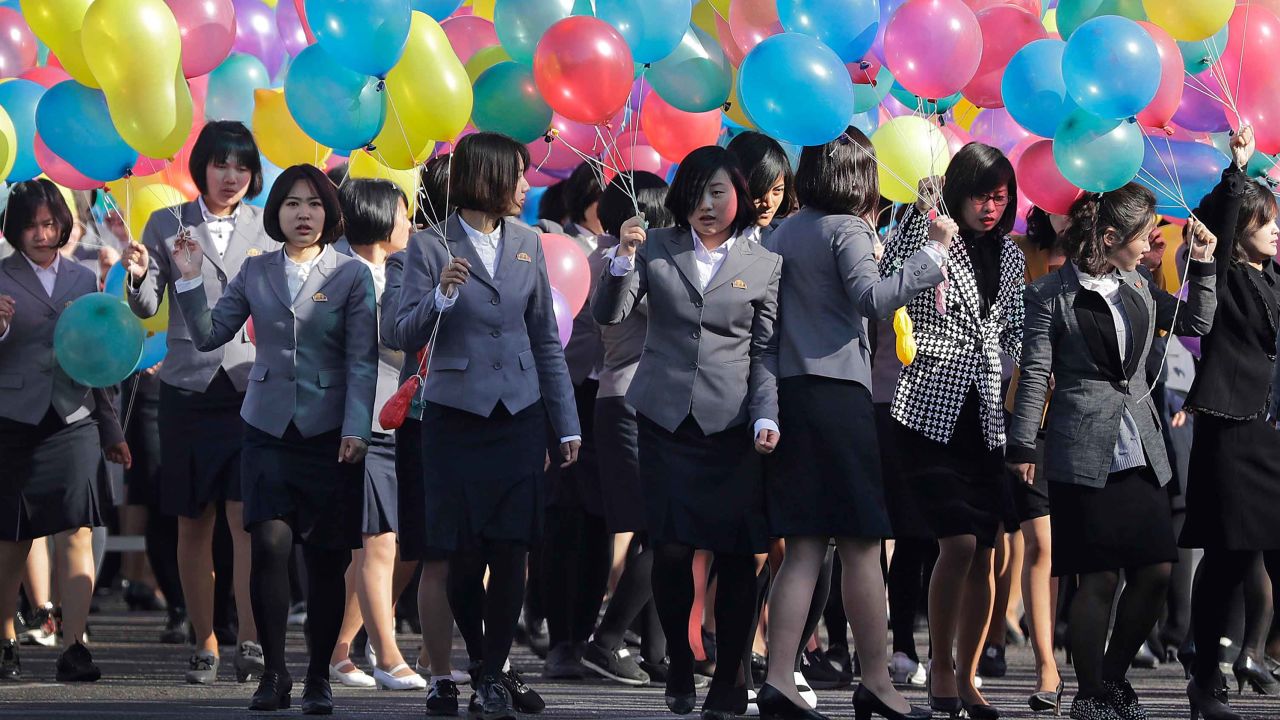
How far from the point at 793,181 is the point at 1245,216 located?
64.4 inches

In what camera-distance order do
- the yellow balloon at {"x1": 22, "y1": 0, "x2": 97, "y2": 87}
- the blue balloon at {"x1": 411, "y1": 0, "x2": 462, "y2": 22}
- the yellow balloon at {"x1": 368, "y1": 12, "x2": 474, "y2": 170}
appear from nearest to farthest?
the yellow balloon at {"x1": 368, "y1": 12, "x2": 474, "y2": 170} → the yellow balloon at {"x1": 22, "y1": 0, "x2": 97, "y2": 87} → the blue balloon at {"x1": 411, "y1": 0, "x2": 462, "y2": 22}

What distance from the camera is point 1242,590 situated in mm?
7941

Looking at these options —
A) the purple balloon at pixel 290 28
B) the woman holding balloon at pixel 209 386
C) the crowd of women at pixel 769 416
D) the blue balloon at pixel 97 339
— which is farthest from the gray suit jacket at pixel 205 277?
the purple balloon at pixel 290 28

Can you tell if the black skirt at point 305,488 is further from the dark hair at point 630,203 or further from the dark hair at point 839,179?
the dark hair at point 839,179

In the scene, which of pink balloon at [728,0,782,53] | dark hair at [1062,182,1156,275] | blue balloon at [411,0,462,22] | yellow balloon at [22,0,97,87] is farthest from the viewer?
blue balloon at [411,0,462,22]

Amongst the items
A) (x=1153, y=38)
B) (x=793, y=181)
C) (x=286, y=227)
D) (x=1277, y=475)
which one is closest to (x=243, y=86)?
(x=286, y=227)

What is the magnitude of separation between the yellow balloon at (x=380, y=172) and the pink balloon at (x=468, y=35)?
56 cm

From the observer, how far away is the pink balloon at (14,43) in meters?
8.05

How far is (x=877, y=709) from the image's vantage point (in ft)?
19.3

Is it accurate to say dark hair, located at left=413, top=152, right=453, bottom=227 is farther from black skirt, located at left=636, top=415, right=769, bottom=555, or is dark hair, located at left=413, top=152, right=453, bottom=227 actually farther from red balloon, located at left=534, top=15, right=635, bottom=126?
black skirt, located at left=636, top=415, right=769, bottom=555

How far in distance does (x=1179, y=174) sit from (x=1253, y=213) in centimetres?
37

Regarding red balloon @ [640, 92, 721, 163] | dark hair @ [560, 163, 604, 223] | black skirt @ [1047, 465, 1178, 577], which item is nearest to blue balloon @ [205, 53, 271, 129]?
dark hair @ [560, 163, 604, 223]

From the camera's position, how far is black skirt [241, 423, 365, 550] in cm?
639

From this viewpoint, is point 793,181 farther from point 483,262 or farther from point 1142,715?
point 1142,715
